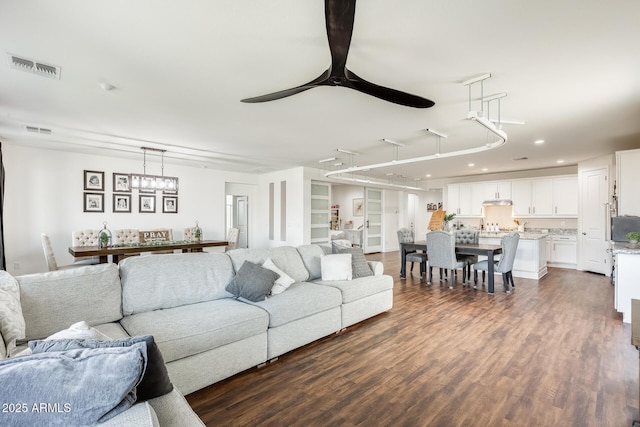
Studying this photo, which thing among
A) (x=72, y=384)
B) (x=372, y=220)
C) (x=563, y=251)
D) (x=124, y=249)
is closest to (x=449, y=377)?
(x=72, y=384)

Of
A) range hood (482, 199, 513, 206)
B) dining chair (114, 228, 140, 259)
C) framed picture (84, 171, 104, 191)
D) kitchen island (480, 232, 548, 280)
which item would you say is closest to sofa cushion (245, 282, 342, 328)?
dining chair (114, 228, 140, 259)

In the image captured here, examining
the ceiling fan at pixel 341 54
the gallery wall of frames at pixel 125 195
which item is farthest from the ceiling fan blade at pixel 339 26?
the gallery wall of frames at pixel 125 195

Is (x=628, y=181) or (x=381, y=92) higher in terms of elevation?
(x=381, y=92)

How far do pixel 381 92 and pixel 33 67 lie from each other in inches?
119

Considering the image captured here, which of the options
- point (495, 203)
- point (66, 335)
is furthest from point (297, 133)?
point (495, 203)

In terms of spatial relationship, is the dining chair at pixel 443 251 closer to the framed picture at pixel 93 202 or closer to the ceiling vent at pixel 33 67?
the ceiling vent at pixel 33 67

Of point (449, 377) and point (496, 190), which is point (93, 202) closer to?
point (449, 377)

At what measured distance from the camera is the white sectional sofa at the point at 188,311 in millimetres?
2043

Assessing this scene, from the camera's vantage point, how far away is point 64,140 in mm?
5059

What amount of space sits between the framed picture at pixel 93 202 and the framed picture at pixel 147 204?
757 millimetres

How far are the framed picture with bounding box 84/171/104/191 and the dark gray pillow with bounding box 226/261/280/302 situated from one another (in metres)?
5.39

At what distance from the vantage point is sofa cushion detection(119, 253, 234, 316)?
8.10 ft

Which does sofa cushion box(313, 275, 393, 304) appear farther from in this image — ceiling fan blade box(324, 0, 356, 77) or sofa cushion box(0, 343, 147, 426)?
sofa cushion box(0, 343, 147, 426)

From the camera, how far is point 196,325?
7.21ft
